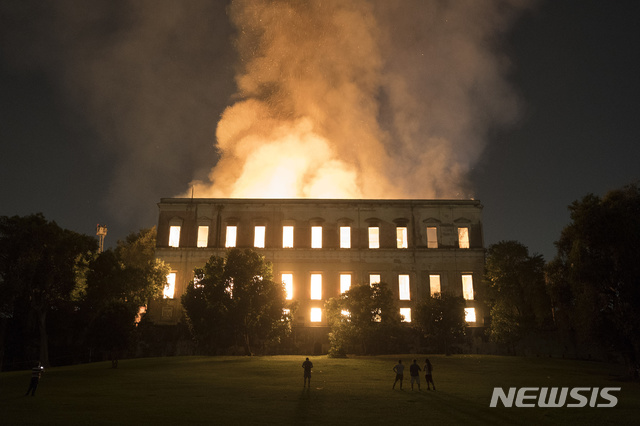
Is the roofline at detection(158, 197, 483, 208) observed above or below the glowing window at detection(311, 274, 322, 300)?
above

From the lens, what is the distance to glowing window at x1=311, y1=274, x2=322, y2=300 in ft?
178

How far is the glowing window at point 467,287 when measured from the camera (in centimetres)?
5412

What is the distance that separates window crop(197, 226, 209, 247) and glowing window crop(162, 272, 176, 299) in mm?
4467

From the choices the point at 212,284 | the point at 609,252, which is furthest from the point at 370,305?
the point at 609,252

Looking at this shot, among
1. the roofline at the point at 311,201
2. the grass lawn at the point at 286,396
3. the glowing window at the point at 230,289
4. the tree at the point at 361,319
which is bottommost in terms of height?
the grass lawn at the point at 286,396

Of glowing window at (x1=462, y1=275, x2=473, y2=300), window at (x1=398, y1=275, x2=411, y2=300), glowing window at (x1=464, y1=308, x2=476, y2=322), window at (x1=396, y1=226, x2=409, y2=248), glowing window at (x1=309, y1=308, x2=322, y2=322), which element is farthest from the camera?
window at (x1=396, y1=226, x2=409, y2=248)

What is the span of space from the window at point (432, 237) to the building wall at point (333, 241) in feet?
1.07

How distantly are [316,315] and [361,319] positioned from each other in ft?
41.7

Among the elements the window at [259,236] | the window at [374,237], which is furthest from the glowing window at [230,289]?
the window at [374,237]

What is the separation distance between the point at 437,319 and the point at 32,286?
110 feet

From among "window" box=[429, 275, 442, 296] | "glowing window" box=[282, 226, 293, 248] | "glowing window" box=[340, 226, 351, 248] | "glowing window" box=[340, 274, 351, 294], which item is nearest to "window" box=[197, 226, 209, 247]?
"glowing window" box=[282, 226, 293, 248]

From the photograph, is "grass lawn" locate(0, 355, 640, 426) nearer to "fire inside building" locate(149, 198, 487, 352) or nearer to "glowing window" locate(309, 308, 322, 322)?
"glowing window" locate(309, 308, 322, 322)

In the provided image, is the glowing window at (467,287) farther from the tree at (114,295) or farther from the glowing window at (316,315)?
the tree at (114,295)

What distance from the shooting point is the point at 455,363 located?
1398 inches
